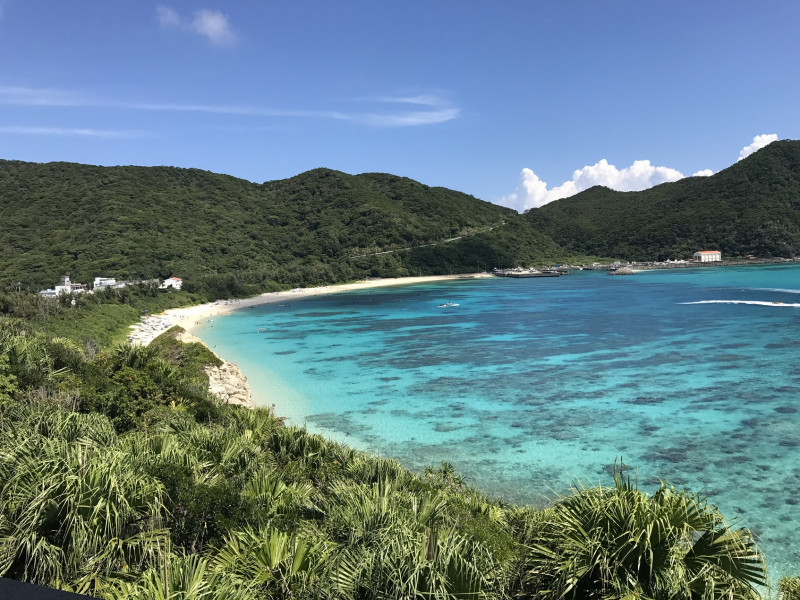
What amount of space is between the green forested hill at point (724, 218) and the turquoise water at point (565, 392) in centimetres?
9799

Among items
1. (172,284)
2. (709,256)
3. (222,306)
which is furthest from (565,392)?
(709,256)

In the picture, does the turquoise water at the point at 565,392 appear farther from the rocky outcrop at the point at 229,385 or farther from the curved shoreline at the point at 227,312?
the rocky outcrop at the point at 229,385

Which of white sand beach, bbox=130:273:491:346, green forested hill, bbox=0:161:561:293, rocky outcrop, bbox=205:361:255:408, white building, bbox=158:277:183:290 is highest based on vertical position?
green forested hill, bbox=0:161:561:293

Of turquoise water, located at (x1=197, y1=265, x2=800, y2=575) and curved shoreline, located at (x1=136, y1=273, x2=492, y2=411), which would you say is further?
curved shoreline, located at (x1=136, y1=273, x2=492, y2=411)

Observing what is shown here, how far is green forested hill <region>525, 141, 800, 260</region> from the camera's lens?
140m

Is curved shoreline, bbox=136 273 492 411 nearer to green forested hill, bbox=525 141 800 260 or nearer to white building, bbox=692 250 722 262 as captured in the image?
white building, bbox=692 250 722 262

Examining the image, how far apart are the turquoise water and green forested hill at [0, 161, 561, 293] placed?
144ft

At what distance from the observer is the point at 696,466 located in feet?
57.9

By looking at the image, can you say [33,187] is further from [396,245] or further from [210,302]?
[396,245]

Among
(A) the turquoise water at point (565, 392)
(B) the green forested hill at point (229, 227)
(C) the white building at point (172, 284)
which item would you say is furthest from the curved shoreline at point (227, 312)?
(C) the white building at point (172, 284)

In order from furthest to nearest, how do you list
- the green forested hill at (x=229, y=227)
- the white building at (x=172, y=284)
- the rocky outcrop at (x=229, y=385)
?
the green forested hill at (x=229, y=227) < the white building at (x=172, y=284) < the rocky outcrop at (x=229, y=385)

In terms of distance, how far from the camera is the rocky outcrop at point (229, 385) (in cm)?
2609

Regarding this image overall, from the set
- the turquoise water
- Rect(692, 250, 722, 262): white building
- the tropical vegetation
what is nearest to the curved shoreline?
the turquoise water

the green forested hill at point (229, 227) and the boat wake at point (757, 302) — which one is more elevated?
the green forested hill at point (229, 227)
